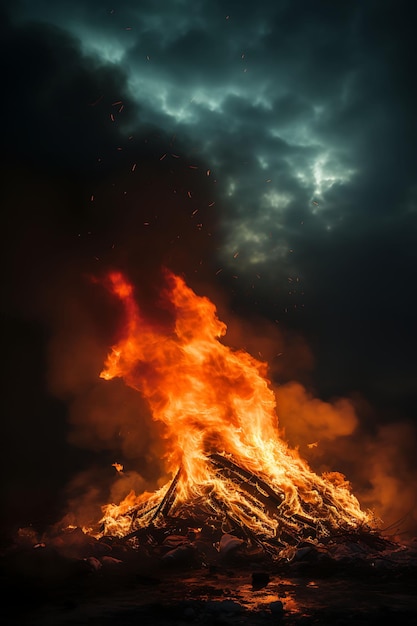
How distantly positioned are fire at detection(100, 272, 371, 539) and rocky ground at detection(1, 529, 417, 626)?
5.82ft

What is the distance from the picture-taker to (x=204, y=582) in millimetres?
11203

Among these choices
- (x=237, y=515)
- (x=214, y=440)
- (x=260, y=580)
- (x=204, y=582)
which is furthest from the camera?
(x=214, y=440)

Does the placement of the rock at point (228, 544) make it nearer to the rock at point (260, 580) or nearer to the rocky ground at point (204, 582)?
the rocky ground at point (204, 582)

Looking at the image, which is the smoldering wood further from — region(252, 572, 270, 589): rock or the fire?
region(252, 572, 270, 589): rock

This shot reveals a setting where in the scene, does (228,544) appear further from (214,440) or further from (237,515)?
(214,440)

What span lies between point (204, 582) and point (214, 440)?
734cm

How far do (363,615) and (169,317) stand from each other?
551 inches

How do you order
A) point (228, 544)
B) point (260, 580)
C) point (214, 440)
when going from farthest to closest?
point (214, 440) → point (228, 544) → point (260, 580)

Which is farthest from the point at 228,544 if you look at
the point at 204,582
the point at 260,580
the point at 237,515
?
the point at 260,580

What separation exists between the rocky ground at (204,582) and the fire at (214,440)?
177 centimetres

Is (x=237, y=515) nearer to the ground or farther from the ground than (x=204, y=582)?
farther from the ground

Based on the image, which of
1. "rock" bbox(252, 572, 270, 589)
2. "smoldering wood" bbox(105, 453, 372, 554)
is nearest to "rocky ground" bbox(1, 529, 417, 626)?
"rock" bbox(252, 572, 270, 589)

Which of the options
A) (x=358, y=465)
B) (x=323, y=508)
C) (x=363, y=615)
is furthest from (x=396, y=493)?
(x=363, y=615)

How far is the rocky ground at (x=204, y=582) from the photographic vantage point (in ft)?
27.5
